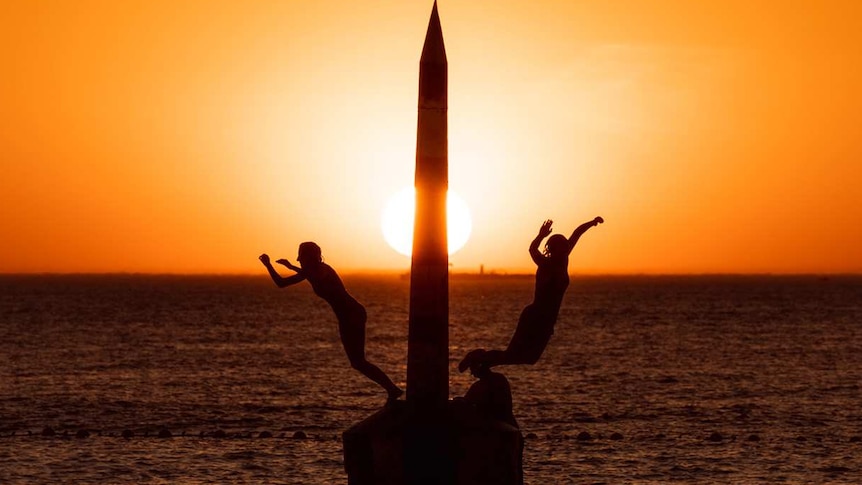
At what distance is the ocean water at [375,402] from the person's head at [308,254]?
24.1 metres

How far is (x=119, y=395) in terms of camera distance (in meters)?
68.8

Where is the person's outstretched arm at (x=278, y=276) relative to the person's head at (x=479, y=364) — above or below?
above

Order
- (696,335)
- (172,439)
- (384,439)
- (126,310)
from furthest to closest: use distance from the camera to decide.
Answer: (126,310) < (696,335) < (172,439) < (384,439)

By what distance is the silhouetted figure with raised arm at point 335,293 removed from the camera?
56.9ft

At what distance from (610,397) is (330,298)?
53.0m

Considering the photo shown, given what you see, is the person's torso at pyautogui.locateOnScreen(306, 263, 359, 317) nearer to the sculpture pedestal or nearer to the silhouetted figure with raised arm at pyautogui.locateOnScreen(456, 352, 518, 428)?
the sculpture pedestal

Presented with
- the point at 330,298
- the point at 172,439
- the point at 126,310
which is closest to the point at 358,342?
the point at 330,298

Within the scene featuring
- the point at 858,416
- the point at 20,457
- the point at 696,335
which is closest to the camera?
the point at 20,457

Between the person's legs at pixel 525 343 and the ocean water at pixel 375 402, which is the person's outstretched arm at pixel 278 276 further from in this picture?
the ocean water at pixel 375 402

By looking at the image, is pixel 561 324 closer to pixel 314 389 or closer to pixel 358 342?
pixel 314 389

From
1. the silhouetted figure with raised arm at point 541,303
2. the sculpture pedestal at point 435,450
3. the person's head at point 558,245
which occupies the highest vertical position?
the person's head at point 558,245

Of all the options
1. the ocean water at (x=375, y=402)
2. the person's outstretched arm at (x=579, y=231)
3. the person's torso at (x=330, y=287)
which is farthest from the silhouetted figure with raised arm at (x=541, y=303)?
the ocean water at (x=375, y=402)

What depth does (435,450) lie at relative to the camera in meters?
17.0

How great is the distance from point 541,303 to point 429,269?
172 cm
